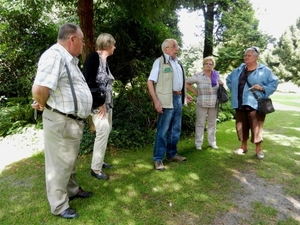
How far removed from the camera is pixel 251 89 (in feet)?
12.6

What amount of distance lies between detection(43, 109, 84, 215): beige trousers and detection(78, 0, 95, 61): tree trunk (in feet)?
7.66

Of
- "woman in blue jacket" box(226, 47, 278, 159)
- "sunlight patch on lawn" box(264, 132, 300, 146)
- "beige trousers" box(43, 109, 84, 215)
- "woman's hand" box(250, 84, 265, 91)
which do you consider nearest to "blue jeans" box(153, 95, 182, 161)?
"woman in blue jacket" box(226, 47, 278, 159)

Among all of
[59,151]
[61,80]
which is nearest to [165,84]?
[61,80]

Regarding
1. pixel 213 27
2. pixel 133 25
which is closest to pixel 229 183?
pixel 133 25

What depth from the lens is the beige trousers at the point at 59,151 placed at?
7.10 feet

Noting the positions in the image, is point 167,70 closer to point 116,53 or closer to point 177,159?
point 177,159

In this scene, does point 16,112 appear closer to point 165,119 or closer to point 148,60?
point 148,60

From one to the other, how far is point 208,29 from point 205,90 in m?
5.61

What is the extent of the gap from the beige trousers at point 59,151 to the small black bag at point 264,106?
113 inches

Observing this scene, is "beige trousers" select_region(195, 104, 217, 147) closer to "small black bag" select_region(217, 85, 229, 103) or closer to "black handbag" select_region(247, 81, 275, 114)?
"small black bag" select_region(217, 85, 229, 103)

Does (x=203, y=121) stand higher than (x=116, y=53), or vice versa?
(x=116, y=53)

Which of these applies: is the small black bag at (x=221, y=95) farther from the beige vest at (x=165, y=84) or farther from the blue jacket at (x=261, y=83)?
the beige vest at (x=165, y=84)

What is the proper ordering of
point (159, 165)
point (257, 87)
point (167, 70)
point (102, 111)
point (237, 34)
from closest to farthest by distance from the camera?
point (102, 111) < point (167, 70) < point (159, 165) < point (257, 87) < point (237, 34)

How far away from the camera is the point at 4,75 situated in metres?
6.35
